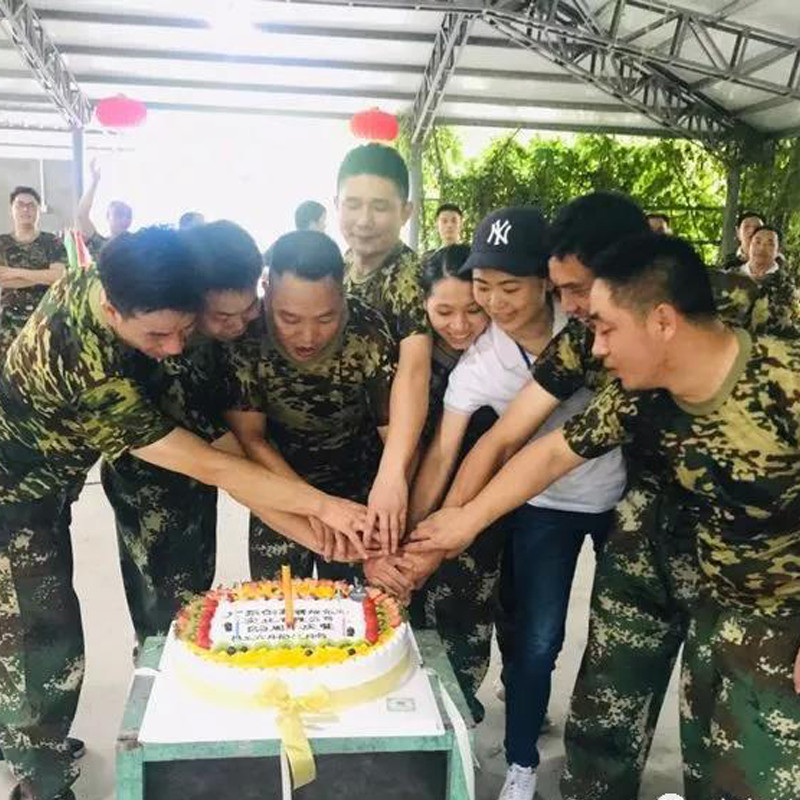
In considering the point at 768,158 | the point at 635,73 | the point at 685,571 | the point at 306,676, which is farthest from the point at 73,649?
the point at 768,158

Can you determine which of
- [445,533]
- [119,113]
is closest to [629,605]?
[445,533]

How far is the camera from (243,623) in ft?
4.99

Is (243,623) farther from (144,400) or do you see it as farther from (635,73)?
(635,73)

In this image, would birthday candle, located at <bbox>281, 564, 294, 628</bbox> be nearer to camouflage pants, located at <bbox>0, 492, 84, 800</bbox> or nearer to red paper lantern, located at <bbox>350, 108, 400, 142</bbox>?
camouflage pants, located at <bbox>0, 492, 84, 800</bbox>

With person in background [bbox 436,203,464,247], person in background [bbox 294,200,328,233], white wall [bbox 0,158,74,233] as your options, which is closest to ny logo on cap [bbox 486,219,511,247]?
person in background [bbox 294,200,328,233]

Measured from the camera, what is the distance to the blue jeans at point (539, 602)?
6.51 ft

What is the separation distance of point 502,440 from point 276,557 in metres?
0.74

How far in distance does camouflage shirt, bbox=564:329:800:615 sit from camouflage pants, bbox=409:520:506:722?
0.59 meters

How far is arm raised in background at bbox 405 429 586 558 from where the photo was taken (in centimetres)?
173

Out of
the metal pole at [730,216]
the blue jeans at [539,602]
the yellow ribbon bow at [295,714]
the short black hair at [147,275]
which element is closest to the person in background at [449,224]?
the metal pole at [730,216]

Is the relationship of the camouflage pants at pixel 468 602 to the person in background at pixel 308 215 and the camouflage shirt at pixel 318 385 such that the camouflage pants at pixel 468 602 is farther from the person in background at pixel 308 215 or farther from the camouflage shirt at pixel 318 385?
the person in background at pixel 308 215

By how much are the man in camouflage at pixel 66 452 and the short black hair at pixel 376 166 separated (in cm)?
58

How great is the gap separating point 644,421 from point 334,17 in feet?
19.9

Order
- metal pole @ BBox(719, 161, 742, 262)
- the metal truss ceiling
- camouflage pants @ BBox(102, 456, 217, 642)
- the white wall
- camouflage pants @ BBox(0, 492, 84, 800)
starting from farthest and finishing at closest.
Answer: the white wall < metal pole @ BBox(719, 161, 742, 262) < the metal truss ceiling < camouflage pants @ BBox(102, 456, 217, 642) < camouflage pants @ BBox(0, 492, 84, 800)
